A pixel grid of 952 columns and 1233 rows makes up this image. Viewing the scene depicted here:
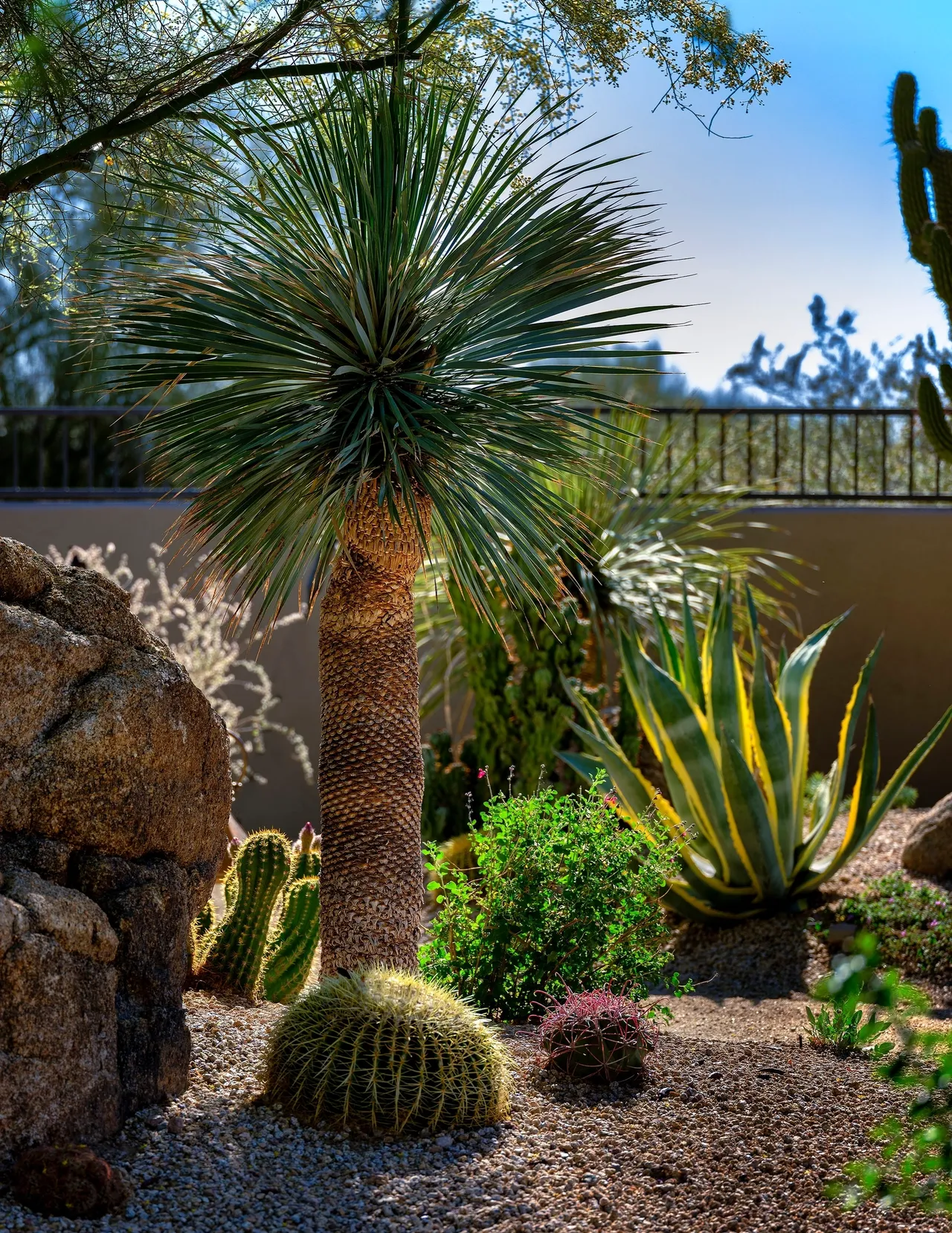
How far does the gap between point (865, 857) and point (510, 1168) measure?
14.8ft

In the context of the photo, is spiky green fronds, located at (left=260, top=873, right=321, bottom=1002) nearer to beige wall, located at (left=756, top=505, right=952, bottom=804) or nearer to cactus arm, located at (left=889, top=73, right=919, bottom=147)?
beige wall, located at (left=756, top=505, right=952, bottom=804)

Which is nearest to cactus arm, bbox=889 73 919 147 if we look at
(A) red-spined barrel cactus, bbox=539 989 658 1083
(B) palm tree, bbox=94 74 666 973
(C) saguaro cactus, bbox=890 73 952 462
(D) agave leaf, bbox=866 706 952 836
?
(C) saguaro cactus, bbox=890 73 952 462

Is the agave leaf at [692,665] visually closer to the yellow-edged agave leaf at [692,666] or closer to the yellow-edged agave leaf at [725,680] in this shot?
the yellow-edged agave leaf at [692,666]

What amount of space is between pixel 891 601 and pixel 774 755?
13.9ft

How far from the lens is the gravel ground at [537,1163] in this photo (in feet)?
9.30

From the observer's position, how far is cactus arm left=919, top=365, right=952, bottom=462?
8.52 meters

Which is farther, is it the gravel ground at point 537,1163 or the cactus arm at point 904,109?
the cactus arm at point 904,109

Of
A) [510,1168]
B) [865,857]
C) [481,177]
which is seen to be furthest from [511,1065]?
[865,857]

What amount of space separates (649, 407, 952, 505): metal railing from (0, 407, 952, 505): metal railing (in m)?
0.02

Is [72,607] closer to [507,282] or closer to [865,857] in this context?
[507,282]

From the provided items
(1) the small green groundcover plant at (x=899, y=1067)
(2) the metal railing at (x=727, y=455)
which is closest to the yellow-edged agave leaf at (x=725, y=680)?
(2) the metal railing at (x=727, y=455)

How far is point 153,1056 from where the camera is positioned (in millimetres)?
3250

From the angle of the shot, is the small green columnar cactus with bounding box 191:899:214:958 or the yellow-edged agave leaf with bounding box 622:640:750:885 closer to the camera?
the small green columnar cactus with bounding box 191:899:214:958

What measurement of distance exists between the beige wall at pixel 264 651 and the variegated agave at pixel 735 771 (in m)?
3.38
